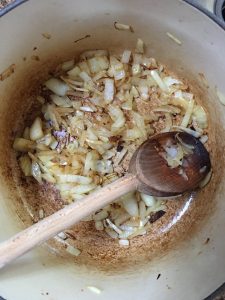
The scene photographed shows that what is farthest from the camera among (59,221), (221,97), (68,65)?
(68,65)

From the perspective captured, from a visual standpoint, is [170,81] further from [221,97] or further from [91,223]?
[91,223]

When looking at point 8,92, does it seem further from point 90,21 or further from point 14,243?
point 14,243

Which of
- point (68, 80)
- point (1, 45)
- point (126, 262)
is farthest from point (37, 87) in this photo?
point (126, 262)

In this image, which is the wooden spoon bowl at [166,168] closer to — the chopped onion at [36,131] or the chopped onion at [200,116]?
the chopped onion at [200,116]

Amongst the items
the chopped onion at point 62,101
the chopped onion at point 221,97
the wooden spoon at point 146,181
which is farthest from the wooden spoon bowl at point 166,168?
the chopped onion at point 62,101

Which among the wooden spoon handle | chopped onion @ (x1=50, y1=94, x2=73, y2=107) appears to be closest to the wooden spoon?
the wooden spoon handle

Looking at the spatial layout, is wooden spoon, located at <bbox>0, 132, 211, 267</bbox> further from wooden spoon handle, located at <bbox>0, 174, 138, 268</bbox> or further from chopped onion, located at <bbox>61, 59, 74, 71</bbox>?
chopped onion, located at <bbox>61, 59, 74, 71</bbox>

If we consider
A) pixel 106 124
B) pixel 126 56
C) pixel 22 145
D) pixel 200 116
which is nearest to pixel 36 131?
pixel 22 145
